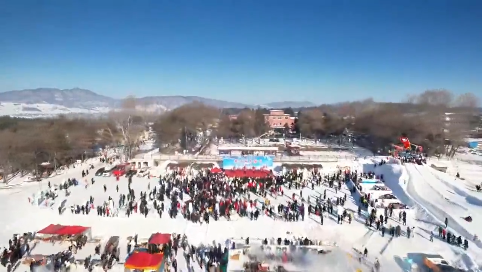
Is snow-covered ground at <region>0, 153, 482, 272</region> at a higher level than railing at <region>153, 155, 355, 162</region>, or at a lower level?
lower

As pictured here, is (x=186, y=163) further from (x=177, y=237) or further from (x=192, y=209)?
(x=177, y=237)

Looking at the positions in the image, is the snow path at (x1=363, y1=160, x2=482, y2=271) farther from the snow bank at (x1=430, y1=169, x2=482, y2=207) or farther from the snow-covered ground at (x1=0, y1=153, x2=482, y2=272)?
the snow bank at (x1=430, y1=169, x2=482, y2=207)

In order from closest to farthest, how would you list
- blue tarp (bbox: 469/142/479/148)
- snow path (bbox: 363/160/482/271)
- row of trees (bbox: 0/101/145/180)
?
snow path (bbox: 363/160/482/271)
row of trees (bbox: 0/101/145/180)
blue tarp (bbox: 469/142/479/148)

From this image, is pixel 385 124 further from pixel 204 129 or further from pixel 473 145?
pixel 204 129

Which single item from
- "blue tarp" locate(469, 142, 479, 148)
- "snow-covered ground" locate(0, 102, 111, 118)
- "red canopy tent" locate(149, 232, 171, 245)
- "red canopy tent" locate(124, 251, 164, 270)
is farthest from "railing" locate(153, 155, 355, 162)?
"snow-covered ground" locate(0, 102, 111, 118)

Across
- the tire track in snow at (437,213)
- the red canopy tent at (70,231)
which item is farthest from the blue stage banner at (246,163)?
the red canopy tent at (70,231)

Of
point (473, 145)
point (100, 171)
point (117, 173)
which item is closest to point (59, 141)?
point (100, 171)

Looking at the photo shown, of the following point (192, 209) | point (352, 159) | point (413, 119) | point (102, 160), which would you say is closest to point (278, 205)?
point (192, 209)

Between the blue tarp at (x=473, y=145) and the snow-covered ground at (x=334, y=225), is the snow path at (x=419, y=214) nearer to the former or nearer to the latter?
the snow-covered ground at (x=334, y=225)
